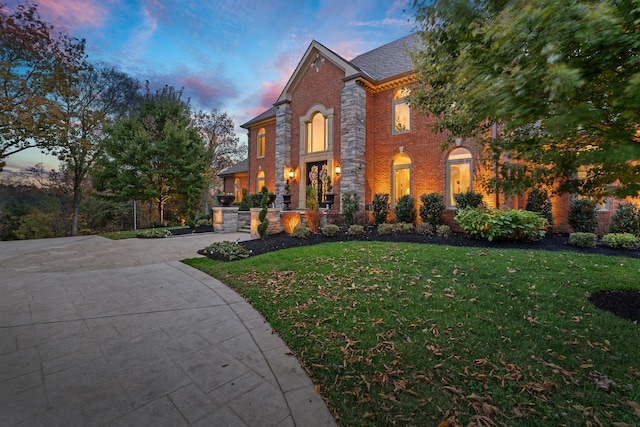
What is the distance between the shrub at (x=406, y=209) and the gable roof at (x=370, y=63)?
5483mm

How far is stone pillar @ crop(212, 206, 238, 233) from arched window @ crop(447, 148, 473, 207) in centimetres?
962

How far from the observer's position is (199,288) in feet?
15.1

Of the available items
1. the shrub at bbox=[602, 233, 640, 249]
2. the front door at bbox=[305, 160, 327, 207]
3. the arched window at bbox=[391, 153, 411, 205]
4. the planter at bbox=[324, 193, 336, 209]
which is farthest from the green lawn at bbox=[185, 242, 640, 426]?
the front door at bbox=[305, 160, 327, 207]

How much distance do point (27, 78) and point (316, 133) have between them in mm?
12028

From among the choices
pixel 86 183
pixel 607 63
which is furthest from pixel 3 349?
pixel 86 183

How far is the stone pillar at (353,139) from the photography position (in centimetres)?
1192

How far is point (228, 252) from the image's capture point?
23.0 feet

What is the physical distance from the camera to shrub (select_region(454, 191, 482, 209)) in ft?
30.8

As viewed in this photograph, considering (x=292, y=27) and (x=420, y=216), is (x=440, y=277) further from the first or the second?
(x=292, y=27)

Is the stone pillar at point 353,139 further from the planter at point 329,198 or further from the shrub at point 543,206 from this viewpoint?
the shrub at point 543,206

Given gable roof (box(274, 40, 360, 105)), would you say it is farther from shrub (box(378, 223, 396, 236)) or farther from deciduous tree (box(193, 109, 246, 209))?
deciduous tree (box(193, 109, 246, 209))

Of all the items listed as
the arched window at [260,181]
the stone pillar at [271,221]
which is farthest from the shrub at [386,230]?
the arched window at [260,181]

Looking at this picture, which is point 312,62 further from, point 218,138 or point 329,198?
point 218,138

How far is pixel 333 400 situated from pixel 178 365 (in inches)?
58.5
